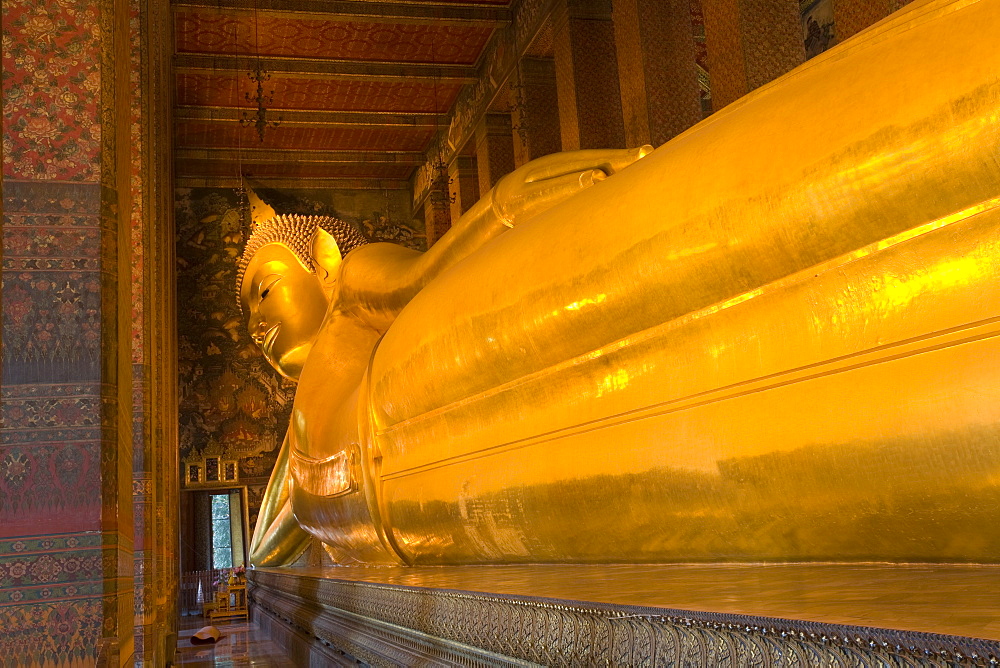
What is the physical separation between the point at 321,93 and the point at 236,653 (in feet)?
27.7

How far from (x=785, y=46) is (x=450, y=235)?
3.88 meters

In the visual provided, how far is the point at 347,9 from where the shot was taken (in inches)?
366

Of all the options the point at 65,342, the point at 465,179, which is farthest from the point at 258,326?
the point at 465,179

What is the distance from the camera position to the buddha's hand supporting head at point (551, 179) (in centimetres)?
256

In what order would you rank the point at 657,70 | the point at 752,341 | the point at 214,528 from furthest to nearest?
the point at 214,528, the point at 657,70, the point at 752,341

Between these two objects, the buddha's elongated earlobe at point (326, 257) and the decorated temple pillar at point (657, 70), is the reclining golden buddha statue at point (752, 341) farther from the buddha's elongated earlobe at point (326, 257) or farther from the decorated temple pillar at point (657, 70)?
the decorated temple pillar at point (657, 70)

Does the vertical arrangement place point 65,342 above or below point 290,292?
Result: below

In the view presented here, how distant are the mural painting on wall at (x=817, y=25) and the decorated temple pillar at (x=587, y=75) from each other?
2.26 meters

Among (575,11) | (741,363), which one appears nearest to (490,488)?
(741,363)

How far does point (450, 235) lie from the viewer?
3.09 meters

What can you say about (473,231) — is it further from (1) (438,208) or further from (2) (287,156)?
(2) (287,156)

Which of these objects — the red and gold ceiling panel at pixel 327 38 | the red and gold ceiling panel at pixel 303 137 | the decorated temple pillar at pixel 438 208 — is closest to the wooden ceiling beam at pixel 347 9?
the red and gold ceiling panel at pixel 327 38

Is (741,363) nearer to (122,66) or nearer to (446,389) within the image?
(446,389)

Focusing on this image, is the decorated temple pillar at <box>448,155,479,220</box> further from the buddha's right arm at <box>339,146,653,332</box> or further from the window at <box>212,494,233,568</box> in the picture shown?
the buddha's right arm at <box>339,146,653,332</box>
